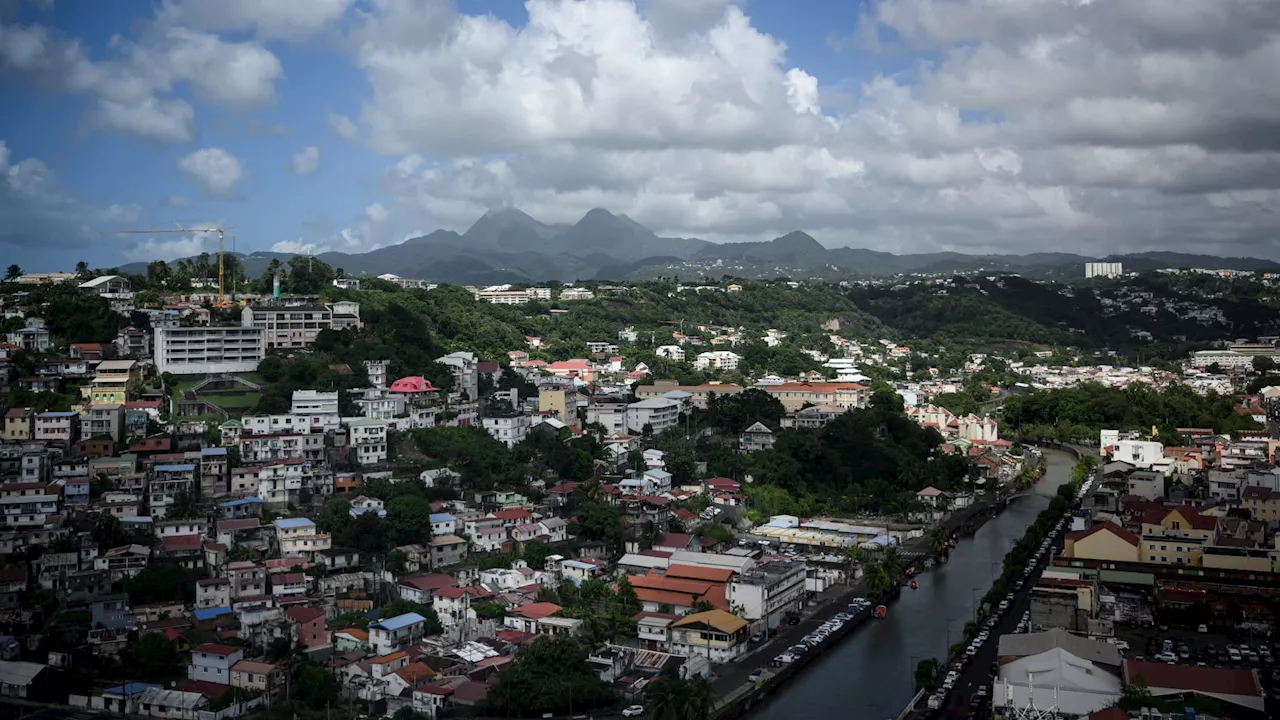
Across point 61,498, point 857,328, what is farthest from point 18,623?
point 857,328

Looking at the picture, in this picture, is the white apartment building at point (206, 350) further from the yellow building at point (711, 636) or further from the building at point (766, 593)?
the yellow building at point (711, 636)

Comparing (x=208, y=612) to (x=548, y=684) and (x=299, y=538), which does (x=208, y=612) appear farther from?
(x=548, y=684)

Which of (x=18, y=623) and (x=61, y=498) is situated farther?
(x=61, y=498)

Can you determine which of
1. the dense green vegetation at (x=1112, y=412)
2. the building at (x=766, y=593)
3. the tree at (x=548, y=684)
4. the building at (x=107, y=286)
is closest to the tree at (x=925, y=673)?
the building at (x=766, y=593)

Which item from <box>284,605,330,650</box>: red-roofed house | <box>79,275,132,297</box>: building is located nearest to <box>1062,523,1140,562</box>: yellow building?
<box>284,605,330,650</box>: red-roofed house

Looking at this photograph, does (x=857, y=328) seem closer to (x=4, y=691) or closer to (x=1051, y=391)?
(x=1051, y=391)

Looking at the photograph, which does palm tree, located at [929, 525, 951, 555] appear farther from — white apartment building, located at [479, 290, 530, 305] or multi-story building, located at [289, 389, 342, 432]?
white apartment building, located at [479, 290, 530, 305]
